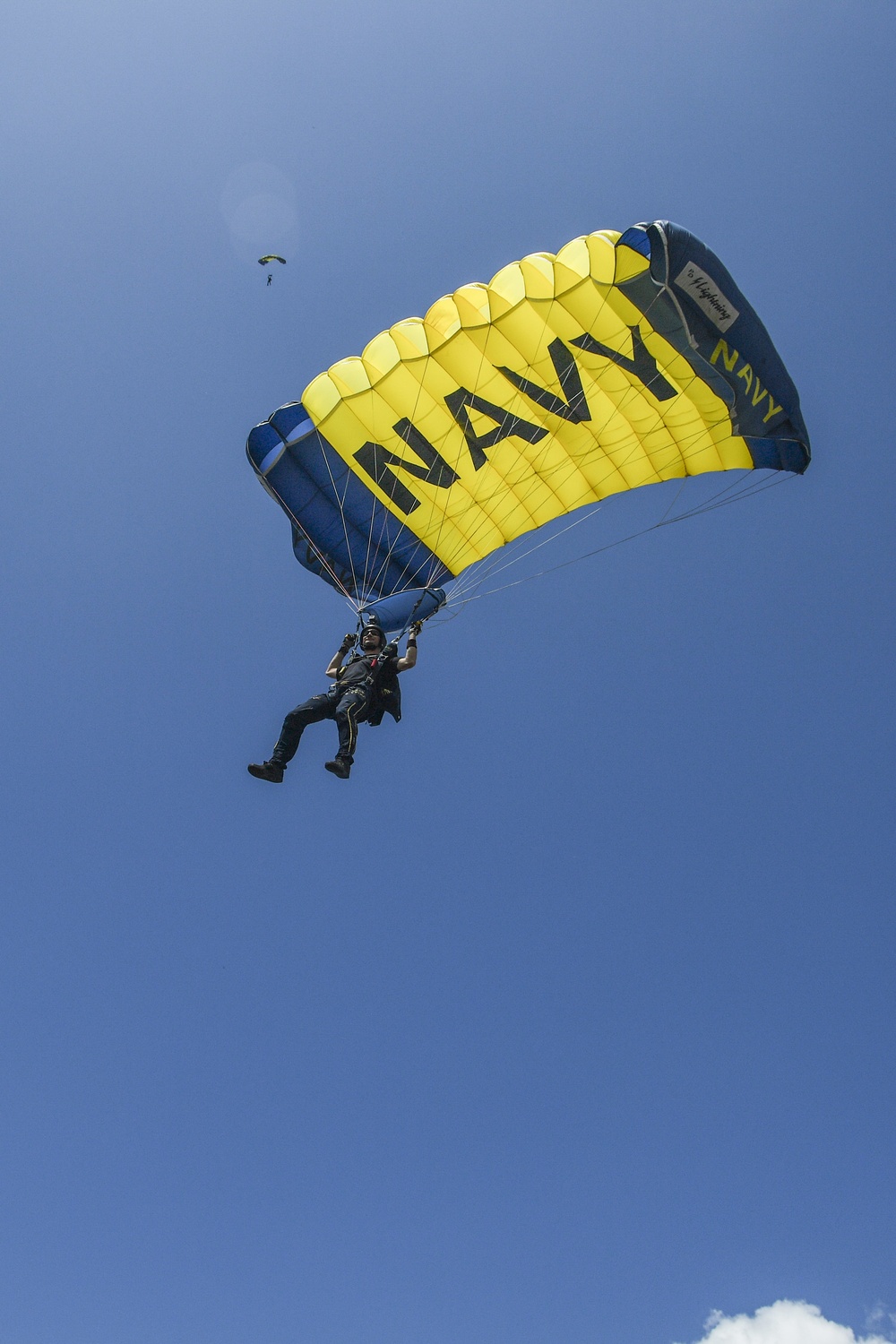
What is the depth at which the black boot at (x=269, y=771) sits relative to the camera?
803 centimetres

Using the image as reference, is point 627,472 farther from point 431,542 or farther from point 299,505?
point 299,505

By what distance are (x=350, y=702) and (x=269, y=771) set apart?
945 mm

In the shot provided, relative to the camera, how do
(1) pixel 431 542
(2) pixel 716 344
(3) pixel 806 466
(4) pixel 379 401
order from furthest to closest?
(1) pixel 431 542, (4) pixel 379 401, (3) pixel 806 466, (2) pixel 716 344

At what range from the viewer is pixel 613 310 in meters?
8.83

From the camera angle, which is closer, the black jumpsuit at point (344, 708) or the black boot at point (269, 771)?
the black boot at point (269, 771)

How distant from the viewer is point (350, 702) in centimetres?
836

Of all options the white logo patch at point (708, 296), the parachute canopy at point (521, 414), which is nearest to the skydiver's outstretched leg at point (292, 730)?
the parachute canopy at point (521, 414)

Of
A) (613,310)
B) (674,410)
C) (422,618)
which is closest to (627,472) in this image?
(674,410)

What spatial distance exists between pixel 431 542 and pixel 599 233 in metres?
3.69

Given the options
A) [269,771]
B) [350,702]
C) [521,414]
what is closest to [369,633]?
[350,702]

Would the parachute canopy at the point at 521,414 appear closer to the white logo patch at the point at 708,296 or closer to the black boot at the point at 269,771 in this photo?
the white logo patch at the point at 708,296

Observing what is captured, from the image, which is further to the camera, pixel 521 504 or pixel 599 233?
pixel 521 504

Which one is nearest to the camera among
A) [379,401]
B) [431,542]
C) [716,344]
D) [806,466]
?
[716,344]

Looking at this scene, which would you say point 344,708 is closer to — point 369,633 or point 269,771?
point 269,771
